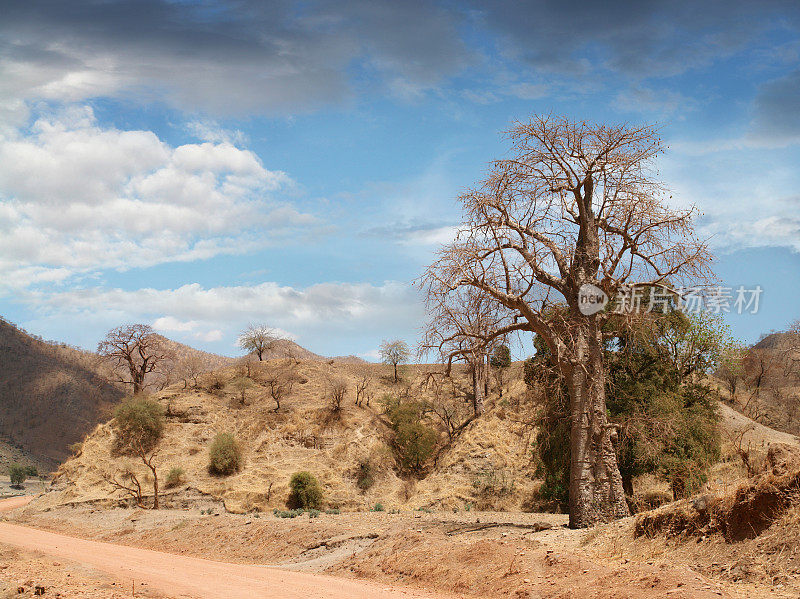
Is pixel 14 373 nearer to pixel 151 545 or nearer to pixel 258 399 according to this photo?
pixel 258 399

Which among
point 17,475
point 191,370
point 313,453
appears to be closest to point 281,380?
point 191,370

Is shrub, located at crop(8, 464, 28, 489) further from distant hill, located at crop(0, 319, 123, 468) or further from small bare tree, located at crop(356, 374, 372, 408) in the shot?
small bare tree, located at crop(356, 374, 372, 408)

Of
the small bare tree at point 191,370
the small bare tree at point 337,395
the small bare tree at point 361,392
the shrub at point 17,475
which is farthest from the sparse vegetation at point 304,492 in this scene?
the shrub at point 17,475

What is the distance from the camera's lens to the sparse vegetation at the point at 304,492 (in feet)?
99.7

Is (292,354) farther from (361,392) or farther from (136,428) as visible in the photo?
(136,428)

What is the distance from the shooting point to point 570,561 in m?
10.2

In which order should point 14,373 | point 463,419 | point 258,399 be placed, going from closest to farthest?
point 463,419 → point 258,399 → point 14,373

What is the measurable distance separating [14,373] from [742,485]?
3272 inches

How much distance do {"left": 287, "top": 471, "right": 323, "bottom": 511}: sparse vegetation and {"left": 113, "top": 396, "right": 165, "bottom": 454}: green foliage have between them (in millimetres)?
10683

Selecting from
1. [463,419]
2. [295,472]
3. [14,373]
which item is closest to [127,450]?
[295,472]

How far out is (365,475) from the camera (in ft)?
112

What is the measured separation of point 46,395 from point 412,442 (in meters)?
55.9

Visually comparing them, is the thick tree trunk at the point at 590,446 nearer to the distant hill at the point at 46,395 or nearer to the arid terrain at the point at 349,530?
the arid terrain at the point at 349,530

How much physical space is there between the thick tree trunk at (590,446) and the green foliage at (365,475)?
2148 centimetres
